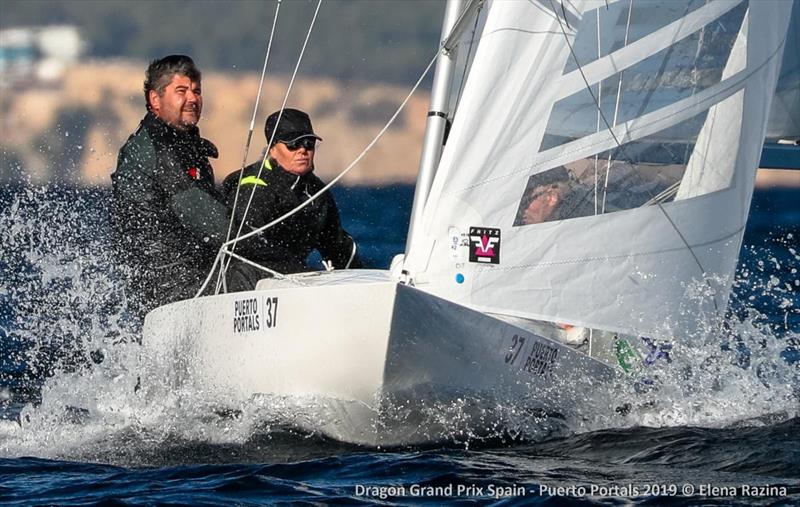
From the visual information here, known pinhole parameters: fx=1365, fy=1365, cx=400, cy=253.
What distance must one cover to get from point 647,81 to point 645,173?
321 mm

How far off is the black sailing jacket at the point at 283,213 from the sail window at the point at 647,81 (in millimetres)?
1046

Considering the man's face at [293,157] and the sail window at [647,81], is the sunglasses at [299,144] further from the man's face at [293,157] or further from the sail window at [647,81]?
the sail window at [647,81]

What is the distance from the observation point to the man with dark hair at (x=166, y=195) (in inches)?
198

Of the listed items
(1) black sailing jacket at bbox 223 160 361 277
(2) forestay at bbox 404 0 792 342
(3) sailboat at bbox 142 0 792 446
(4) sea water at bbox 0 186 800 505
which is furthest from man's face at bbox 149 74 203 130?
(2) forestay at bbox 404 0 792 342

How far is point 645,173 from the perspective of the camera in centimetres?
472

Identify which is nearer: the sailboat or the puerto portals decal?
the sailboat

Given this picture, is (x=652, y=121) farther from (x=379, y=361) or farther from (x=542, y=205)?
(x=379, y=361)

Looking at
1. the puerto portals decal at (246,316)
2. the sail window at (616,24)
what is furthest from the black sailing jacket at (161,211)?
the sail window at (616,24)

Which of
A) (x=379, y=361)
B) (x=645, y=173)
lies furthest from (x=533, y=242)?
(x=379, y=361)

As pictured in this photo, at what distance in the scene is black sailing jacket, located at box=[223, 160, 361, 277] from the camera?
16.4 ft

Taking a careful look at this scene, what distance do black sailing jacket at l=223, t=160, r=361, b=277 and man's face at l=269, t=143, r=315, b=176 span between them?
2cm

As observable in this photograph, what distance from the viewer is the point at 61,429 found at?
4.55 meters

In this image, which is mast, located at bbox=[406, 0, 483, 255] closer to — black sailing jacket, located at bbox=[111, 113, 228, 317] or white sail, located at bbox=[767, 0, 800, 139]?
black sailing jacket, located at bbox=[111, 113, 228, 317]

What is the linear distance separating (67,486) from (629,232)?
2.02m
